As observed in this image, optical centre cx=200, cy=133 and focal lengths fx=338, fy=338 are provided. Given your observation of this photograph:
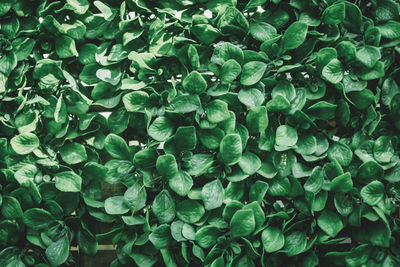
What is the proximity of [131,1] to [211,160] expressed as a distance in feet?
1.98

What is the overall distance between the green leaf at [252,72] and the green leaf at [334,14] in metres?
0.25

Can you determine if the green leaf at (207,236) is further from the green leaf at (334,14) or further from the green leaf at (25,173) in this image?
the green leaf at (334,14)

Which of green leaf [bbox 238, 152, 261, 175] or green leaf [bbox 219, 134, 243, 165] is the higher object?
green leaf [bbox 219, 134, 243, 165]

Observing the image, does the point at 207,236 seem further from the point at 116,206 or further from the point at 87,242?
the point at 87,242

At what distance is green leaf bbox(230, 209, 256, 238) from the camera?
1035mm

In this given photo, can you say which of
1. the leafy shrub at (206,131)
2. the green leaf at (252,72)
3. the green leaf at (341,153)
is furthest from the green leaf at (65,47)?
the green leaf at (341,153)

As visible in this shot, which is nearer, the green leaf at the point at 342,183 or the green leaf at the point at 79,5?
the green leaf at the point at 342,183

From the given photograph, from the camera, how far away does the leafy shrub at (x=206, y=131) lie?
1.08 meters

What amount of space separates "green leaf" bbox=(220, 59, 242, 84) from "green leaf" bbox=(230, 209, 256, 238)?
416 millimetres

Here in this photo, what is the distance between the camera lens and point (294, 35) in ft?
3.53

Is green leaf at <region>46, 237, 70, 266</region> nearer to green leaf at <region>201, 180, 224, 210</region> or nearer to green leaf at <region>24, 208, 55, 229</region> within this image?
green leaf at <region>24, 208, 55, 229</region>

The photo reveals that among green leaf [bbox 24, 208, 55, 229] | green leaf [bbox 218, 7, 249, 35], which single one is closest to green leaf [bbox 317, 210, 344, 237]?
green leaf [bbox 218, 7, 249, 35]

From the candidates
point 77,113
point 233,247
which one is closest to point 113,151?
point 77,113

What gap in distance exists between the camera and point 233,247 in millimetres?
1095
